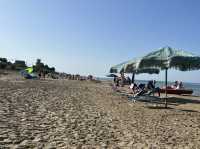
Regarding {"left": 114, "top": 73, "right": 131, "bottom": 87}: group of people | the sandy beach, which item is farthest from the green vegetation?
the sandy beach

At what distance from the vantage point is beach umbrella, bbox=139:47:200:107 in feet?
47.4

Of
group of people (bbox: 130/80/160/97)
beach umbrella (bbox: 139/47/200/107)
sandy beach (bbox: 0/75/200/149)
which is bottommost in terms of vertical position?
sandy beach (bbox: 0/75/200/149)

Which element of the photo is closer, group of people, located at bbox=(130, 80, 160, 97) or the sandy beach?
the sandy beach

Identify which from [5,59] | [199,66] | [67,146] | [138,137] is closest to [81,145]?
[67,146]

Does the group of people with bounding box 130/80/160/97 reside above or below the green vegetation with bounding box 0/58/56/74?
below

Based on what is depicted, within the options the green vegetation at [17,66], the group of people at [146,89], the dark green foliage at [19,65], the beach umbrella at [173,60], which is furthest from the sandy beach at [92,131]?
the dark green foliage at [19,65]

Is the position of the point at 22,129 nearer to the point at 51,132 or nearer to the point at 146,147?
the point at 51,132

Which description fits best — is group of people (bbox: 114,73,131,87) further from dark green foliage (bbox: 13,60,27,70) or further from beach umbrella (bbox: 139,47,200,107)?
dark green foliage (bbox: 13,60,27,70)

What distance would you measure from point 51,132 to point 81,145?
4.16 ft

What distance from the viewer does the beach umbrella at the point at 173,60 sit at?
47.4 ft

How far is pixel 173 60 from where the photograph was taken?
14406 mm

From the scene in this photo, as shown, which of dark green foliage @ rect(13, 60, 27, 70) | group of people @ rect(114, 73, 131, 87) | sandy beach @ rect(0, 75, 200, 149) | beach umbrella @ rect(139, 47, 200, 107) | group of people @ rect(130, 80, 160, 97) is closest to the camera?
sandy beach @ rect(0, 75, 200, 149)

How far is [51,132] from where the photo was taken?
307 inches

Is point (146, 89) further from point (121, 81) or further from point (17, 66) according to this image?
point (17, 66)
